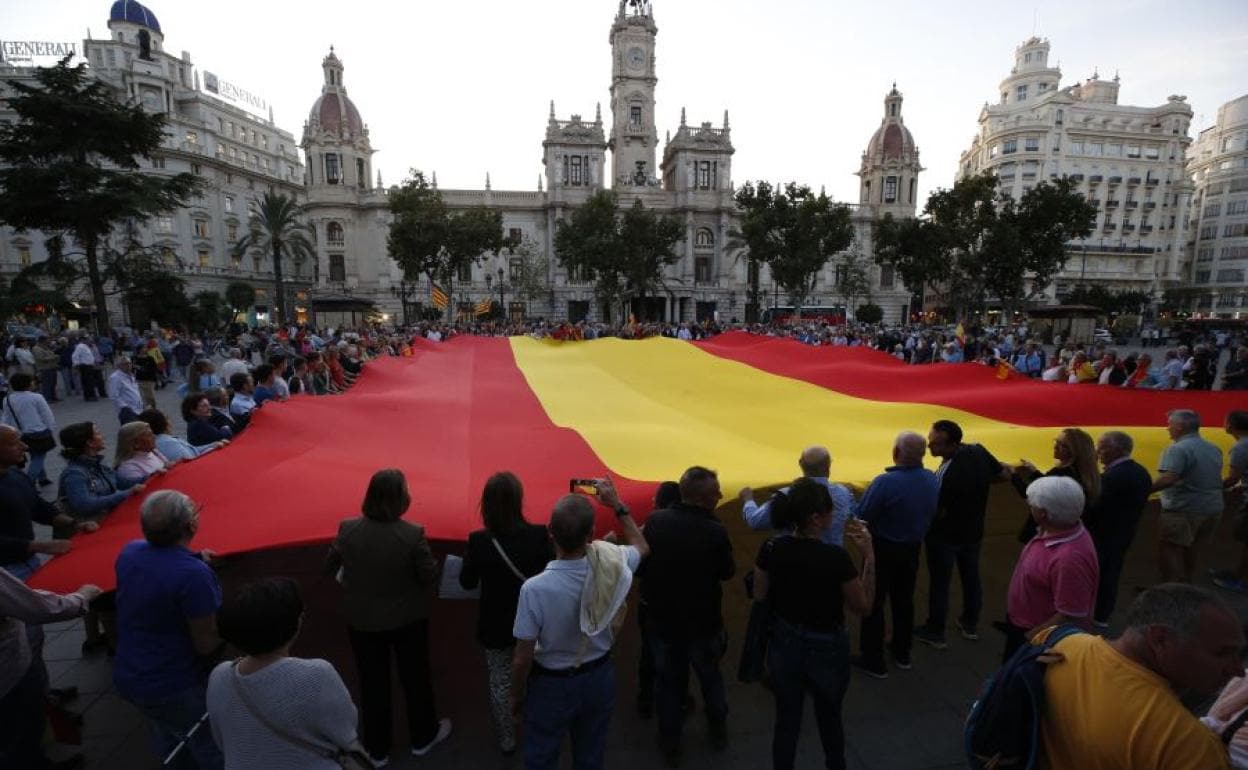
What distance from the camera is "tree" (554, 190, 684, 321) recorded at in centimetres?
3991

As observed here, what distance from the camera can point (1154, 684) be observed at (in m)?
1.66

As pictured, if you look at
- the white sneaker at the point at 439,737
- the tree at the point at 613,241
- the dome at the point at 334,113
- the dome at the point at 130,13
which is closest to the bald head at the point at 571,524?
the white sneaker at the point at 439,737

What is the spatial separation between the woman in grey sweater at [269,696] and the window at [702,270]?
59148 mm

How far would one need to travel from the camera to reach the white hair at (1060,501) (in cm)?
308

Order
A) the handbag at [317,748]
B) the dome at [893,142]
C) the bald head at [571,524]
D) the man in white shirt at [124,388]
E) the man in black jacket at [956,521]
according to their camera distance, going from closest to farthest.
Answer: the handbag at [317,748] < the bald head at [571,524] < the man in black jacket at [956,521] < the man in white shirt at [124,388] < the dome at [893,142]

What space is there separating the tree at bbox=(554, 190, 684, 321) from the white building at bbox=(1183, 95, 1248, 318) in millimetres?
70292

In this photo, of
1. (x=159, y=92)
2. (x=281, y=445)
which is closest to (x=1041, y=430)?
(x=281, y=445)

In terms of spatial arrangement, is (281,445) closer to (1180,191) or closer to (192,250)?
(192,250)

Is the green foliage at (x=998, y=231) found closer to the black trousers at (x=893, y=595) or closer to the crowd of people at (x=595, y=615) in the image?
the crowd of people at (x=595, y=615)

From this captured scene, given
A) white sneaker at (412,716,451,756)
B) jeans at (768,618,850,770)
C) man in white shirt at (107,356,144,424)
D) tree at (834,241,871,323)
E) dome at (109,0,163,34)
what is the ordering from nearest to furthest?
jeans at (768,618,850,770), white sneaker at (412,716,451,756), man in white shirt at (107,356,144,424), tree at (834,241,871,323), dome at (109,0,163,34)

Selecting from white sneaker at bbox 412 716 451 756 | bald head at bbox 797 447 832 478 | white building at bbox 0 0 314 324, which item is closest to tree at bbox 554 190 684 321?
white building at bbox 0 0 314 324

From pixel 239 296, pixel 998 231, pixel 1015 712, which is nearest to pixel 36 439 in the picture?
pixel 1015 712

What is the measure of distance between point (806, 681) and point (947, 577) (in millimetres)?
2279

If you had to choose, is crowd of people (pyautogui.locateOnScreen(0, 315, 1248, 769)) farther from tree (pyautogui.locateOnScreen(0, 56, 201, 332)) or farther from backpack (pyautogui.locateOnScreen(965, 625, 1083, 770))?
tree (pyautogui.locateOnScreen(0, 56, 201, 332))
